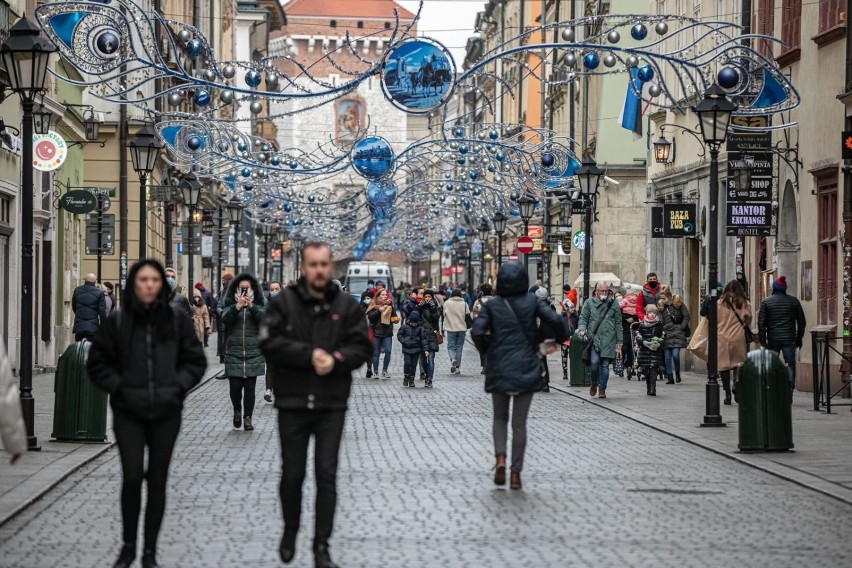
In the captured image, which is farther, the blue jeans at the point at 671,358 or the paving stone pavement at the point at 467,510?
the blue jeans at the point at 671,358

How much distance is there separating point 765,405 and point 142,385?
855cm

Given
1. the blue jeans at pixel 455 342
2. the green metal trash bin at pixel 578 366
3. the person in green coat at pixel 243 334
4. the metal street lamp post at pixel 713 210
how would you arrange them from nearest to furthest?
1. the person in green coat at pixel 243 334
2. the metal street lamp post at pixel 713 210
3. the green metal trash bin at pixel 578 366
4. the blue jeans at pixel 455 342

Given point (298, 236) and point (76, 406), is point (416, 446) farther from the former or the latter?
point (298, 236)

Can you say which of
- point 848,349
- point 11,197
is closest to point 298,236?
point 11,197

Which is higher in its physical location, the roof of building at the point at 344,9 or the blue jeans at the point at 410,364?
the roof of building at the point at 344,9

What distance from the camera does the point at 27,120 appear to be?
56.3 ft

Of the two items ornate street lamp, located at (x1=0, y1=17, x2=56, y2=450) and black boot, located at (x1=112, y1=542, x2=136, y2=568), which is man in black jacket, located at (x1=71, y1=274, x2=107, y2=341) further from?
black boot, located at (x1=112, y1=542, x2=136, y2=568)

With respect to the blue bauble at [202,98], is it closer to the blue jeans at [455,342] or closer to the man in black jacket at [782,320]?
the man in black jacket at [782,320]

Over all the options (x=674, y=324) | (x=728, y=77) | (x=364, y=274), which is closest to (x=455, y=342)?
(x=674, y=324)

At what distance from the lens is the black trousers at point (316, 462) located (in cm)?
939

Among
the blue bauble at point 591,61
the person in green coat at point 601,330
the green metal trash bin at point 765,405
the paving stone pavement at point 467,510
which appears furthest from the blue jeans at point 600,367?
the green metal trash bin at point 765,405

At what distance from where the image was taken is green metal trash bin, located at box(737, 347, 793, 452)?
53.9 feet

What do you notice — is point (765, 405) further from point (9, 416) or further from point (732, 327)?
point (9, 416)

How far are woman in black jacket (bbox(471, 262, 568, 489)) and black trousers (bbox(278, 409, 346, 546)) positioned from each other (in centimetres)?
425
